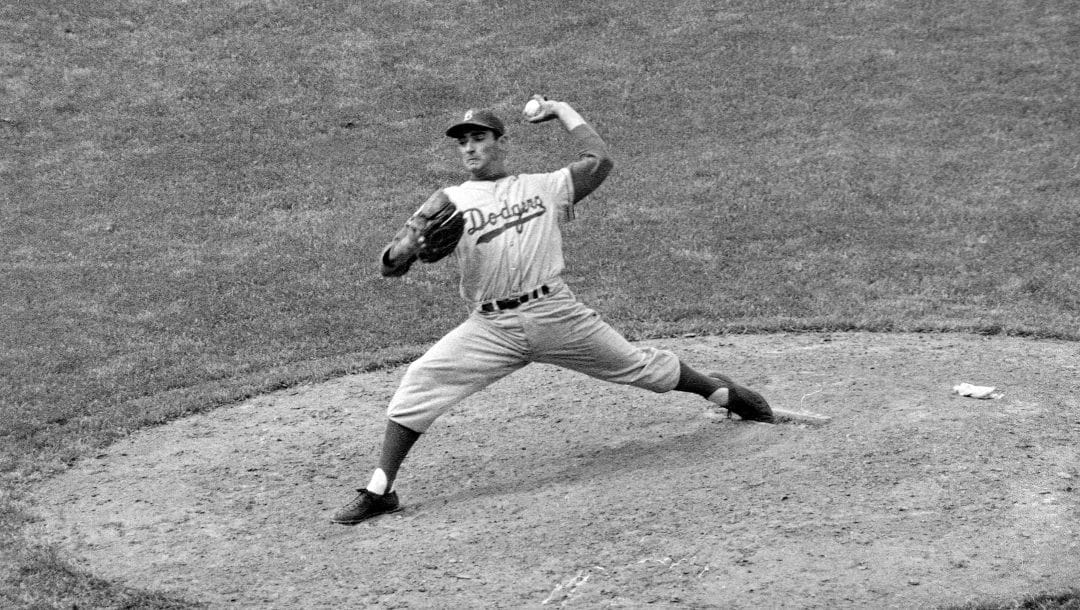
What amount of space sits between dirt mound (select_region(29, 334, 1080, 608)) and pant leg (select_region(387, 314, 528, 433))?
1.61ft

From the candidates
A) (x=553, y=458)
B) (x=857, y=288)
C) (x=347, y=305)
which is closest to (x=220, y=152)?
(x=347, y=305)

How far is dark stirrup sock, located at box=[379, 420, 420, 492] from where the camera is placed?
5.76m

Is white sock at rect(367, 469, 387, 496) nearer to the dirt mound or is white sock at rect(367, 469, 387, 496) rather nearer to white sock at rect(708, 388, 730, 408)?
the dirt mound

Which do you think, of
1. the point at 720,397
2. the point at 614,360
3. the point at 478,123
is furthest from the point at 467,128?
the point at 720,397

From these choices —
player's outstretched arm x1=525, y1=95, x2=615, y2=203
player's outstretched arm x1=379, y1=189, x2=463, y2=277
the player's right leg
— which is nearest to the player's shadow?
the player's right leg

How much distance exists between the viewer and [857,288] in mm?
9906

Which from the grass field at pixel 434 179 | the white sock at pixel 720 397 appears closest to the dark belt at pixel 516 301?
the white sock at pixel 720 397

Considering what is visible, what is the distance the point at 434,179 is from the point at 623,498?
7.67m

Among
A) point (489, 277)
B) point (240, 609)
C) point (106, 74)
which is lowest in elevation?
point (240, 609)

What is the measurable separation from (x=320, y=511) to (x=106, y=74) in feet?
35.9

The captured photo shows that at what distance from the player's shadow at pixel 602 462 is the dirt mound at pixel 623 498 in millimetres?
20

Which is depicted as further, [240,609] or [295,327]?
[295,327]

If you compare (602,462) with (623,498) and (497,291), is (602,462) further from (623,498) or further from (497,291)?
(497,291)

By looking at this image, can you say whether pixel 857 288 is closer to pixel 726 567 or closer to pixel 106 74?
pixel 726 567
